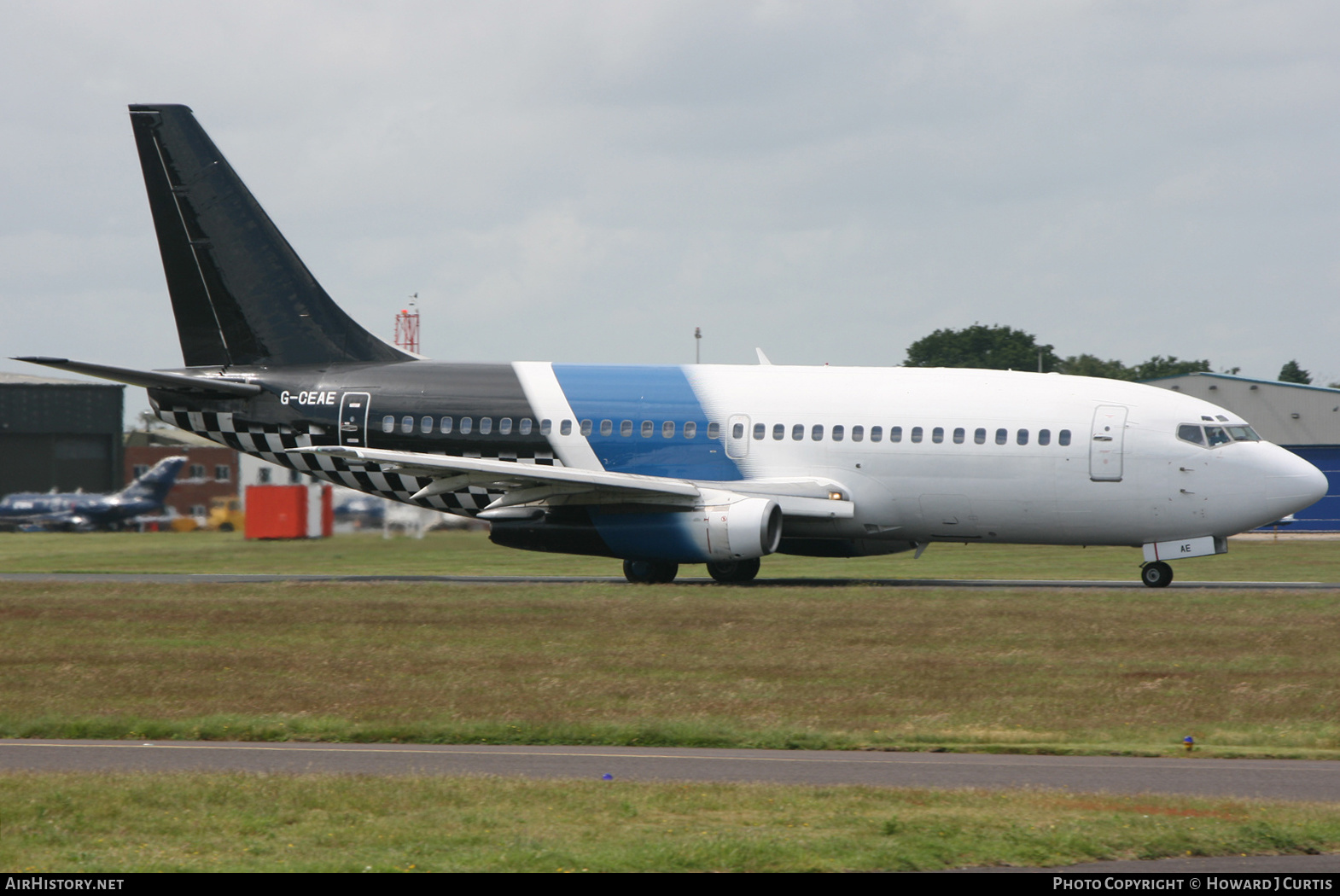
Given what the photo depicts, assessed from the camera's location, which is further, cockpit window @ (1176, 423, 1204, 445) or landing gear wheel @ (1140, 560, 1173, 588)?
landing gear wheel @ (1140, 560, 1173, 588)

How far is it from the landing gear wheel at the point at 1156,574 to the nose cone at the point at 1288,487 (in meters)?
2.23

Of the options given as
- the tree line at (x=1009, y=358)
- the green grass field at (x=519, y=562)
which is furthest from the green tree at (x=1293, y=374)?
the green grass field at (x=519, y=562)

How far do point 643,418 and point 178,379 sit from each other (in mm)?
10177

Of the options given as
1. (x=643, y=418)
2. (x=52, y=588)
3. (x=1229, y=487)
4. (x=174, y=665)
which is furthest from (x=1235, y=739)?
(x=52, y=588)

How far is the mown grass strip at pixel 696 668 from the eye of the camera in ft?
49.8

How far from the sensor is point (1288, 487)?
92.1 feet

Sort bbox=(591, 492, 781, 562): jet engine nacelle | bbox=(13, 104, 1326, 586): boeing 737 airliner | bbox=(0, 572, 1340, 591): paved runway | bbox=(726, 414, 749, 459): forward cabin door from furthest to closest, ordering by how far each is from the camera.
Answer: bbox=(726, 414, 749, 459): forward cabin door
bbox=(0, 572, 1340, 591): paved runway
bbox=(591, 492, 781, 562): jet engine nacelle
bbox=(13, 104, 1326, 586): boeing 737 airliner

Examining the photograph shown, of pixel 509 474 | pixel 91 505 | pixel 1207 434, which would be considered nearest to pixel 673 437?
pixel 509 474

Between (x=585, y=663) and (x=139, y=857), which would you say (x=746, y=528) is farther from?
(x=139, y=857)

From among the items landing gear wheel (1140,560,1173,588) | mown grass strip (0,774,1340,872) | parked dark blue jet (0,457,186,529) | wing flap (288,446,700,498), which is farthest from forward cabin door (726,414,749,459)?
parked dark blue jet (0,457,186,529)

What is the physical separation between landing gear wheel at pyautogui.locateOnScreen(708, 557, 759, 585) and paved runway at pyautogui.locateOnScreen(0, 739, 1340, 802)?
1700 cm

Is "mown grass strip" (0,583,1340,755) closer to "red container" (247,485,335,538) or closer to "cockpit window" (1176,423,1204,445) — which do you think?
"cockpit window" (1176,423,1204,445)

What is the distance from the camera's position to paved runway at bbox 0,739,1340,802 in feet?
40.6

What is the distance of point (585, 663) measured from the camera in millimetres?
19328
